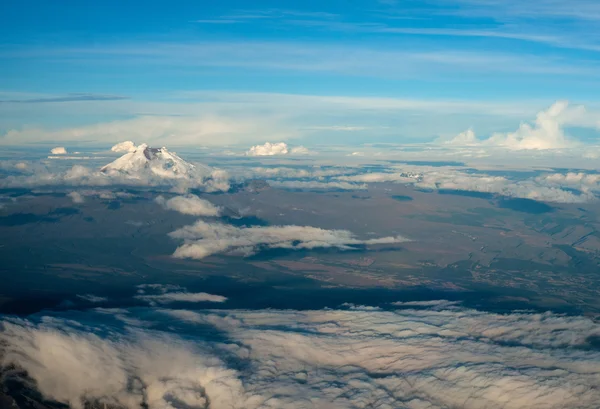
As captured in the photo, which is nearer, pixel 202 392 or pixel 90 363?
pixel 202 392

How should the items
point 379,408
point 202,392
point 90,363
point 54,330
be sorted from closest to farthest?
point 379,408
point 202,392
point 90,363
point 54,330

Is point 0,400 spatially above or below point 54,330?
below

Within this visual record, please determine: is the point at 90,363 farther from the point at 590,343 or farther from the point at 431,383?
the point at 590,343

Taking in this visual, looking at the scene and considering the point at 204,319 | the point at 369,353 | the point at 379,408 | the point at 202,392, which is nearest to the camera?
the point at 379,408

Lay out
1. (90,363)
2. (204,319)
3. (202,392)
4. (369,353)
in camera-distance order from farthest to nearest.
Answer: (204,319) → (369,353) → (90,363) → (202,392)

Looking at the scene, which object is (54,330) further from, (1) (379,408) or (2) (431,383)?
(2) (431,383)

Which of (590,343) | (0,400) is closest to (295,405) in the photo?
(0,400)

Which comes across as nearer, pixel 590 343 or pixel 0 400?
pixel 0 400

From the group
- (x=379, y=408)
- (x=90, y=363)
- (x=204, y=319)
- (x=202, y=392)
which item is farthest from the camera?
(x=204, y=319)

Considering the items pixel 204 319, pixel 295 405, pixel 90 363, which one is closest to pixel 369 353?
pixel 295 405
